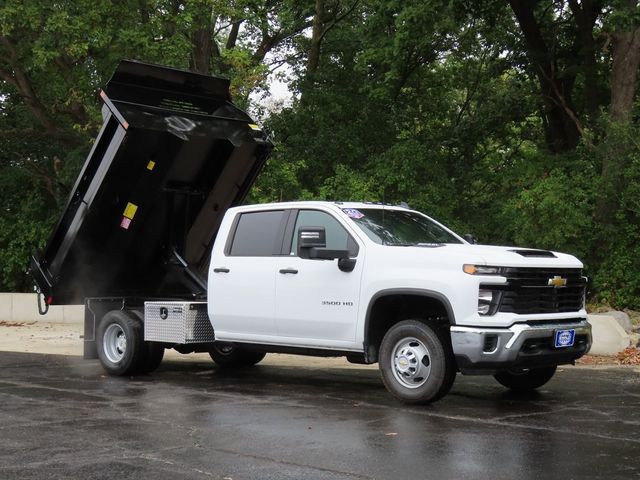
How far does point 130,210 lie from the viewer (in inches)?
451

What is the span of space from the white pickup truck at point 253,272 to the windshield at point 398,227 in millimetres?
25

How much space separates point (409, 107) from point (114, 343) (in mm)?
15318

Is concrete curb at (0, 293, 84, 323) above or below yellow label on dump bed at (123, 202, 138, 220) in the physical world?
below

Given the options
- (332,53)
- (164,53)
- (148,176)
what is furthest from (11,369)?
(332,53)

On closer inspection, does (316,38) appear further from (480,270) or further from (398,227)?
(480,270)

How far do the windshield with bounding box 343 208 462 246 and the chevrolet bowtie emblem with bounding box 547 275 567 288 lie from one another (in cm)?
139

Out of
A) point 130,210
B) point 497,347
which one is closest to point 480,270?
point 497,347

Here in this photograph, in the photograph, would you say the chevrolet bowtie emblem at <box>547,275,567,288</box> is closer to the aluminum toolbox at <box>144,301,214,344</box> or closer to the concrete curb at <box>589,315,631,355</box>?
the aluminum toolbox at <box>144,301,214,344</box>

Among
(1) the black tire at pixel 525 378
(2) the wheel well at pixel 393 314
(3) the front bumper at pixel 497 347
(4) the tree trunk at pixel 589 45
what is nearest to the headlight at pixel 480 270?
(3) the front bumper at pixel 497 347

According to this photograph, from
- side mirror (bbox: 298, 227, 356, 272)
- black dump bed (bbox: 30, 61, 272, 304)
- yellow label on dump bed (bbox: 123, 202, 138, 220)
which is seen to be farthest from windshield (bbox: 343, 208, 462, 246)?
yellow label on dump bed (bbox: 123, 202, 138, 220)

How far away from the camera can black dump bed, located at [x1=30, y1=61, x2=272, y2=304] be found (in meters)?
11.0

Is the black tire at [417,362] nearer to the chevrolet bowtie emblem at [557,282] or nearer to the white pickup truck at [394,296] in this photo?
the white pickup truck at [394,296]

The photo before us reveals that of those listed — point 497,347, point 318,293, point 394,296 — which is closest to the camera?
point 497,347

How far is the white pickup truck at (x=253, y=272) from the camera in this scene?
855cm
